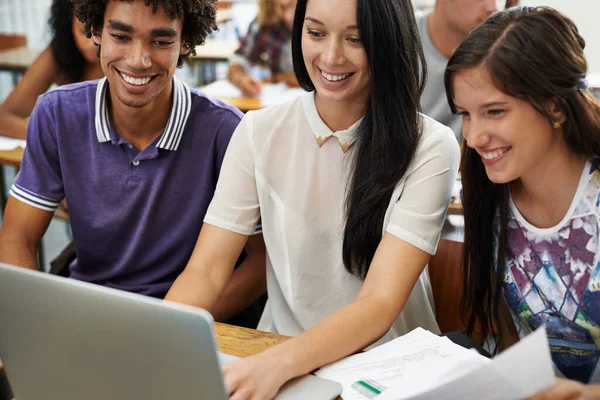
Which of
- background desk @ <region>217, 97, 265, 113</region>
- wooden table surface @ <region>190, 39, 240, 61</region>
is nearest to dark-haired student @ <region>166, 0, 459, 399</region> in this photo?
background desk @ <region>217, 97, 265, 113</region>

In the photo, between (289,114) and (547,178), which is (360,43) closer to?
(289,114)

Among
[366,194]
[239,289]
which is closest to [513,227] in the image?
[366,194]

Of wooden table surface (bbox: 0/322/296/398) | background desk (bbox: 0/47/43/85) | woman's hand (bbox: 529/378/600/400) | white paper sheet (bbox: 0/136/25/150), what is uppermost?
woman's hand (bbox: 529/378/600/400)

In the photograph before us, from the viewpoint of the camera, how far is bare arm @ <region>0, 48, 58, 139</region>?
2607mm

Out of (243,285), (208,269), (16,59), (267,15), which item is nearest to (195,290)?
(208,269)

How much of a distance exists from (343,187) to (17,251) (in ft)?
2.59

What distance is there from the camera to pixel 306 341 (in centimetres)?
113

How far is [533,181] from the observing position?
1302 millimetres

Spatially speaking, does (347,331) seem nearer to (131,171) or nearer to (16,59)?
(131,171)

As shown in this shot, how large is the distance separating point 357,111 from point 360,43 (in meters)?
0.17

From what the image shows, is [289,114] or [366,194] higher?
[289,114]

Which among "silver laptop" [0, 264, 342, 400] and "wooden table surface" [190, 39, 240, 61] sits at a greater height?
"silver laptop" [0, 264, 342, 400]

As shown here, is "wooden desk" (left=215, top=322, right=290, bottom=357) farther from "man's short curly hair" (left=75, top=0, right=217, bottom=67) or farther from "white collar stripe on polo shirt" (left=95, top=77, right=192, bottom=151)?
"man's short curly hair" (left=75, top=0, right=217, bottom=67)

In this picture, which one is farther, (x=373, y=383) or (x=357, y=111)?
(x=357, y=111)
